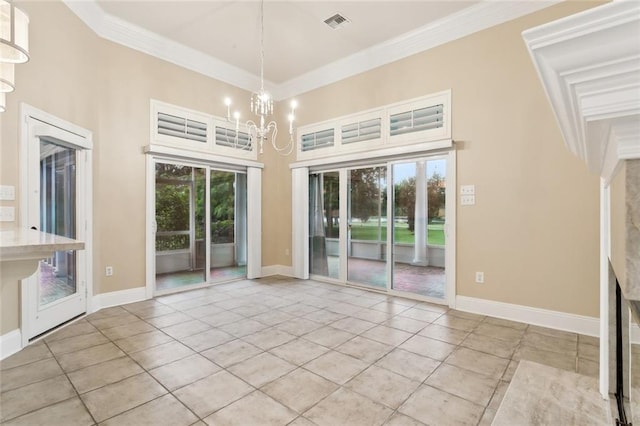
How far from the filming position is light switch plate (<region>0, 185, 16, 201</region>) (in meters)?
2.78

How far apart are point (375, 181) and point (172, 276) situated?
4.16 meters

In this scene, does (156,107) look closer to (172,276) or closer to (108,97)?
(108,97)

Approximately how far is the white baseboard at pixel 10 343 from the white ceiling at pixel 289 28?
3548 mm

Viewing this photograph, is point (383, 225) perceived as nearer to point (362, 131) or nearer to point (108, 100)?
point (362, 131)

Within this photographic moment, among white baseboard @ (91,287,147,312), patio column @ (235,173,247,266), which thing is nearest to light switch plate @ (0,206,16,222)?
white baseboard @ (91,287,147,312)

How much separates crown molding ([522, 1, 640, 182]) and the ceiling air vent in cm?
402

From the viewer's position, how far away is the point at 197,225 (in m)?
5.47

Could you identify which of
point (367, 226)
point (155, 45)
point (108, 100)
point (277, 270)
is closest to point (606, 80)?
point (367, 226)

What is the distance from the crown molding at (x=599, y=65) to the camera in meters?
0.53

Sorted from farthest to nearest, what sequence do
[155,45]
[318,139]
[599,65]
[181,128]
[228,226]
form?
[228,226] < [318,139] < [181,128] < [155,45] < [599,65]

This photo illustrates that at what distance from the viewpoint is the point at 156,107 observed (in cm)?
464

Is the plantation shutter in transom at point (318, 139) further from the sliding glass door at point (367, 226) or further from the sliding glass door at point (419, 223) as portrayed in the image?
the sliding glass door at point (419, 223)

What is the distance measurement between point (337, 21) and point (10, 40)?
3.48m

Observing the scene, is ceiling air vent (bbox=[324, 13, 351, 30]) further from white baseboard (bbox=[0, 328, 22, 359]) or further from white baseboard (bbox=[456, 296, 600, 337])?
white baseboard (bbox=[0, 328, 22, 359])
